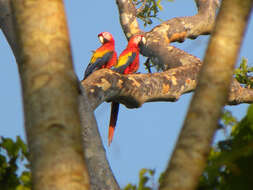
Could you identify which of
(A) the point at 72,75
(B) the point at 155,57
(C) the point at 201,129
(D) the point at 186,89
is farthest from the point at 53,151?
(B) the point at 155,57

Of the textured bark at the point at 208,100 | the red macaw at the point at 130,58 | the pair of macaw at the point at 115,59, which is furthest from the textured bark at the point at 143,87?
the textured bark at the point at 208,100

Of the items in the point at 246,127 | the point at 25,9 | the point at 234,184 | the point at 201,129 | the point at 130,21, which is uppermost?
the point at 130,21

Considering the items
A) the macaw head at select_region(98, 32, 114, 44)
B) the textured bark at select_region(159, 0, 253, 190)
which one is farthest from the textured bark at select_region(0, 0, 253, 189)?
the macaw head at select_region(98, 32, 114, 44)

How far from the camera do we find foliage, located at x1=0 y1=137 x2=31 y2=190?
151 centimetres

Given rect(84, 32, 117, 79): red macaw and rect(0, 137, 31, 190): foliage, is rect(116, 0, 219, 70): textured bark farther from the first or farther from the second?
rect(0, 137, 31, 190): foliage

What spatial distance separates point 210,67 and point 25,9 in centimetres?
56

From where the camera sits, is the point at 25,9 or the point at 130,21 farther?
the point at 130,21

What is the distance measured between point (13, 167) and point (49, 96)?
550 millimetres

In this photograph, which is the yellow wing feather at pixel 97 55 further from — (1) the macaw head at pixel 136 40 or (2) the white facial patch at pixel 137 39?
(2) the white facial patch at pixel 137 39

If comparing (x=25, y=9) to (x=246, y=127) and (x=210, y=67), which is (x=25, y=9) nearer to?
(x=210, y=67)

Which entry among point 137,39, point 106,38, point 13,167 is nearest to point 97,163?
point 13,167

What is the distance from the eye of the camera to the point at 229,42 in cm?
105

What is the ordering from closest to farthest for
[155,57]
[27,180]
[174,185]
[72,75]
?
1. [174,185]
2. [72,75]
3. [27,180]
4. [155,57]

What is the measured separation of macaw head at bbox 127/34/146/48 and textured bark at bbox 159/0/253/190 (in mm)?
3541
